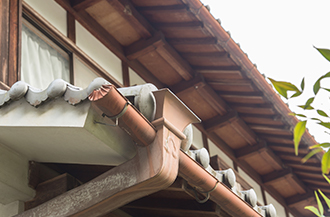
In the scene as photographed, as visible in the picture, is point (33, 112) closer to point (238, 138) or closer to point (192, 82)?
point (192, 82)

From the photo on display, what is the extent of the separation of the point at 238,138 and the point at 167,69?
94.4 inches

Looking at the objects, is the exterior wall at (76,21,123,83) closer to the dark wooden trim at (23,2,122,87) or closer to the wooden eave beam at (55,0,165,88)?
the wooden eave beam at (55,0,165,88)

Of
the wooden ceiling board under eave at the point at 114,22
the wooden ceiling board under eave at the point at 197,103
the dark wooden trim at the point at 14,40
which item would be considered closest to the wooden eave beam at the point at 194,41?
the wooden ceiling board under eave at the point at 114,22

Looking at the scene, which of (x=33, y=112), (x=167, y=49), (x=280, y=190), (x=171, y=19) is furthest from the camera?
(x=280, y=190)

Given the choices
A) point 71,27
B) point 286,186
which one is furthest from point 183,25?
point 286,186

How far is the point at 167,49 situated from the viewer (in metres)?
7.30

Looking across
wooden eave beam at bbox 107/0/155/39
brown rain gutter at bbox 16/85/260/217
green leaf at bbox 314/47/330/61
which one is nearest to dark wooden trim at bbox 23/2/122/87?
wooden eave beam at bbox 107/0/155/39

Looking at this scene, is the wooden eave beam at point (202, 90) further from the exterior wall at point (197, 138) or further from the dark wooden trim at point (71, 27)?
the dark wooden trim at point (71, 27)

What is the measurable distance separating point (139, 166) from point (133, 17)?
4085 mm

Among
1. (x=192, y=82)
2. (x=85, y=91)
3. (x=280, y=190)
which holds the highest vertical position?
(x=192, y=82)

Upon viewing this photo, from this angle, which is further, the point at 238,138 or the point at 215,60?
the point at 238,138

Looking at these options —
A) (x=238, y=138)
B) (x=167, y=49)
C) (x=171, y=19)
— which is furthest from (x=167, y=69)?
(x=238, y=138)

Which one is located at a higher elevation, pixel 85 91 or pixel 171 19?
pixel 171 19

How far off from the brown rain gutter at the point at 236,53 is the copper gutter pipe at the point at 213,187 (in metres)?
2.99
